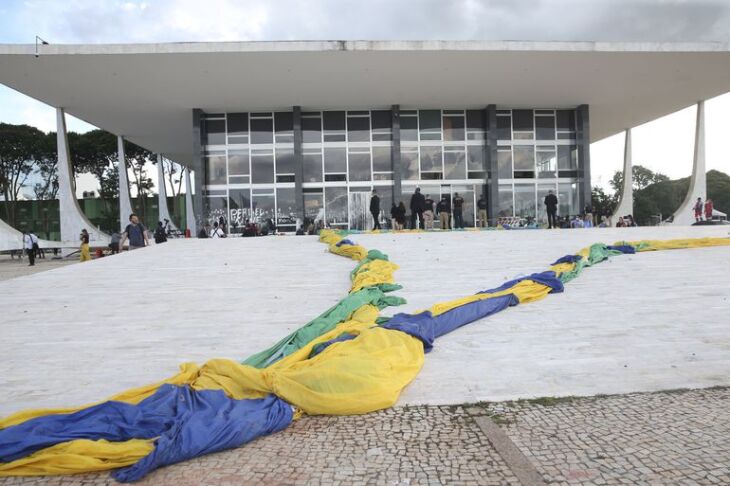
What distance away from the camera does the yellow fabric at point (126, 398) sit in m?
2.70

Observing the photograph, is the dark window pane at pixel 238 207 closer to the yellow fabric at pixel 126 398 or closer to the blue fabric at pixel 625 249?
the blue fabric at pixel 625 249

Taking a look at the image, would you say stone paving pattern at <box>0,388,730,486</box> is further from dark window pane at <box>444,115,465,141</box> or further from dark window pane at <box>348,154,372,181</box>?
dark window pane at <box>444,115,465,141</box>

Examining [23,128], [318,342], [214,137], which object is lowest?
[318,342]

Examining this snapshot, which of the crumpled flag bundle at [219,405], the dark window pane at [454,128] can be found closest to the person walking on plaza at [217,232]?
the dark window pane at [454,128]

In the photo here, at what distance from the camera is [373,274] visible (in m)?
7.59

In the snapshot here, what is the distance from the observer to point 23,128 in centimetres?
4325

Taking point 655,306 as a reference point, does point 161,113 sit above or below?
above

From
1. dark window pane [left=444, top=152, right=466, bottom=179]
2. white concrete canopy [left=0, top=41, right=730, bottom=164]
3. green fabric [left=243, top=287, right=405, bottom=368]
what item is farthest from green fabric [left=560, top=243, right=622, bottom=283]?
dark window pane [left=444, top=152, right=466, bottom=179]

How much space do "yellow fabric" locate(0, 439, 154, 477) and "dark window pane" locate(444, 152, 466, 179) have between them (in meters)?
23.6

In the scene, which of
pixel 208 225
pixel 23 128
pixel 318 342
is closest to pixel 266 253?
pixel 318 342

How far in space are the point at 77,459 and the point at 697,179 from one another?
1223 inches

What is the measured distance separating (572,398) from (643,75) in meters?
22.1

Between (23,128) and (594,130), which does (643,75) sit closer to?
(594,130)

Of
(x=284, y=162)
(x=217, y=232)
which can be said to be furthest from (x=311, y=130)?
(x=217, y=232)
